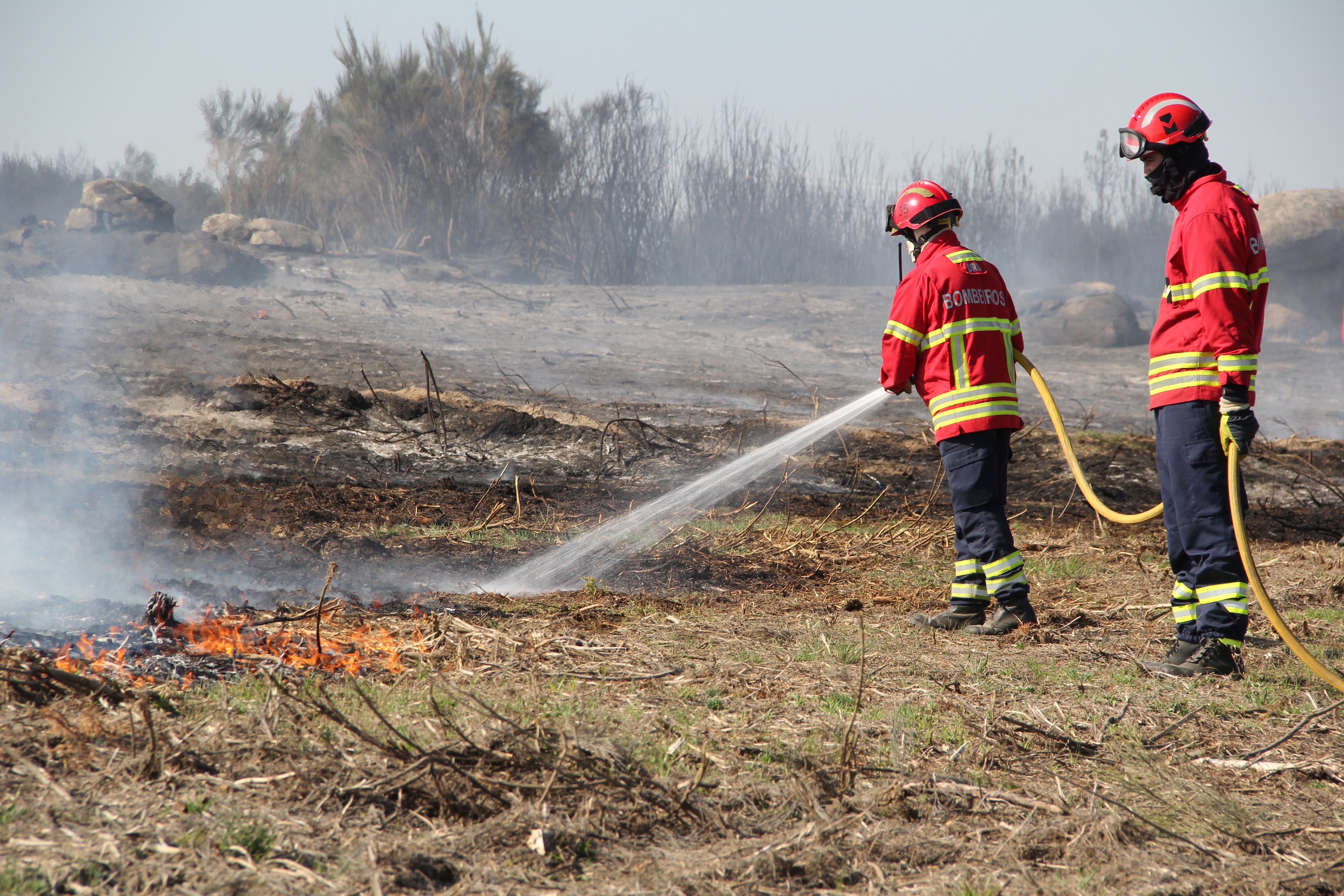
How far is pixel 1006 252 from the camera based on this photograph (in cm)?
3409

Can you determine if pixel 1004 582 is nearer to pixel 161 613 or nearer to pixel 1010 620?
pixel 1010 620

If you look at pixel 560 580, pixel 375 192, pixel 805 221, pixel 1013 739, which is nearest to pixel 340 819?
pixel 1013 739

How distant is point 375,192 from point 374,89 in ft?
10.2

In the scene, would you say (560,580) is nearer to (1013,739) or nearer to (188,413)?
(1013,739)

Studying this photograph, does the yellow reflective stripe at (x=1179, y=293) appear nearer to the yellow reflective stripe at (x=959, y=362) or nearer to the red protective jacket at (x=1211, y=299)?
the red protective jacket at (x=1211, y=299)

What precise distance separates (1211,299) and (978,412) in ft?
3.49

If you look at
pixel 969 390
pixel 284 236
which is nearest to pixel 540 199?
pixel 284 236

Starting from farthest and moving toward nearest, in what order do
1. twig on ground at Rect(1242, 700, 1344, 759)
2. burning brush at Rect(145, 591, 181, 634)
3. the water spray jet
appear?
the water spray jet < burning brush at Rect(145, 591, 181, 634) < twig on ground at Rect(1242, 700, 1344, 759)

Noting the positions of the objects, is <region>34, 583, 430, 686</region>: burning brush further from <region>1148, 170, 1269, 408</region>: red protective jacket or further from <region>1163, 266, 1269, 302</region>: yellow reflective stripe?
<region>1163, 266, 1269, 302</region>: yellow reflective stripe

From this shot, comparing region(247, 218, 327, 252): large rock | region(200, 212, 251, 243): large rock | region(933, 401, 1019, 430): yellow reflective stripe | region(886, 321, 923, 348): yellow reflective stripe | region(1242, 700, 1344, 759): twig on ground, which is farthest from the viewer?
region(200, 212, 251, 243): large rock

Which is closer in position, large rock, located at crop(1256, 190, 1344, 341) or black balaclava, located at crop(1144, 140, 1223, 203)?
black balaclava, located at crop(1144, 140, 1223, 203)

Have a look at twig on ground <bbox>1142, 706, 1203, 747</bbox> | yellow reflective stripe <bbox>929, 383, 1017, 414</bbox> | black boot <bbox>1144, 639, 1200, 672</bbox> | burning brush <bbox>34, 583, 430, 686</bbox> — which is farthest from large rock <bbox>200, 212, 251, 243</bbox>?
twig on ground <bbox>1142, 706, 1203, 747</bbox>

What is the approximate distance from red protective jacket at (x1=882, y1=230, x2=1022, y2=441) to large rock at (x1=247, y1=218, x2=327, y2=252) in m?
22.3

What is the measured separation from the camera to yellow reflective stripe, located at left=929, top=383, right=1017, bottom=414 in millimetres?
4109
